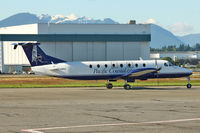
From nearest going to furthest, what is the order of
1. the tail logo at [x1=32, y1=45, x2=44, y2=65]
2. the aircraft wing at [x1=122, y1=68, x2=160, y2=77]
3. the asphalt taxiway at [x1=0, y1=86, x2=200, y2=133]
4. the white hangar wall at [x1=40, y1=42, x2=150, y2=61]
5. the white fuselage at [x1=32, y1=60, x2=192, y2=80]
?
1. the asphalt taxiway at [x1=0, y1=86, x2=200, y2=133]
2. the white fuselage at [x1=32, y1=60, x2=192, y2=80]
3. the tail logo at [x1=32, y1=45, x2=44, y2=65]
4. the aircraft wing at [x1=122, y1=68, x2=160, y2=77]
5. the white hangar wall at [x1=40, y1=42, x2=150, y2=61]

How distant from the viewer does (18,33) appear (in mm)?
127875

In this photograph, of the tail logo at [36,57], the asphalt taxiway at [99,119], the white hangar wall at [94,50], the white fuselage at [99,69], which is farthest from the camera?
the white hangar wall at [94,50]

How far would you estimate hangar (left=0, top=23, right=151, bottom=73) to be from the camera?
11706 cm

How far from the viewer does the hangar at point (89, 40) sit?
384 feet

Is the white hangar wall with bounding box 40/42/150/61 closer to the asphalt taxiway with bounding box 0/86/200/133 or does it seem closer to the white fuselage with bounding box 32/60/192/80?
the white fuselage with bounding box 32/60/192/80

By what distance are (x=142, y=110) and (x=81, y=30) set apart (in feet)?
321

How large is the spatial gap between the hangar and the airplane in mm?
69983

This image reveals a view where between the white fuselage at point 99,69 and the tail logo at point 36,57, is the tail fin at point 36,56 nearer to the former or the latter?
the tail logo at point 36,57

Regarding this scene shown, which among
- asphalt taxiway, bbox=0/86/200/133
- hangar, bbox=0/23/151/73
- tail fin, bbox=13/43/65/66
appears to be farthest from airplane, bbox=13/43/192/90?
hangar, bbox=0/23/151/73

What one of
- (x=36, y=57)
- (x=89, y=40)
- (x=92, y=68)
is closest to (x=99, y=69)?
(x=92, y=68)

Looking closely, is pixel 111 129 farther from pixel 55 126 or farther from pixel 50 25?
pixel 50 25

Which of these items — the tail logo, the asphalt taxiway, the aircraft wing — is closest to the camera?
the asphalt taxiway

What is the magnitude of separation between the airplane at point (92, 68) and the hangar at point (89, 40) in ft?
230

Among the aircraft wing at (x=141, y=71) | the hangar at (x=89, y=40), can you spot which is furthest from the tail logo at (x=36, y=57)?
the hangar at (x=89, y=40)
